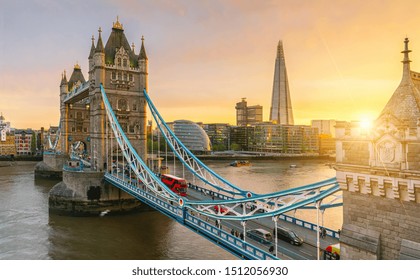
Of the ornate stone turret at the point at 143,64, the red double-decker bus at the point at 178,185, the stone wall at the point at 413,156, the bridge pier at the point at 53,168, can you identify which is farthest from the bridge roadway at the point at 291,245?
the bridge pier at the point at 53,168

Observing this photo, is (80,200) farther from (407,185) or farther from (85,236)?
(407,185)

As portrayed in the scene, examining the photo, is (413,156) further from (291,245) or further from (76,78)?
(76,78)

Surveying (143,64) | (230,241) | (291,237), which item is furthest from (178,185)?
(143,64)

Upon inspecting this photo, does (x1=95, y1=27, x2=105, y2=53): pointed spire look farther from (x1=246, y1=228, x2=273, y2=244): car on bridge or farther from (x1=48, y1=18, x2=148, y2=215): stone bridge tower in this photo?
(x1=246, y1=228, x2=273, y2=244): car on bridge

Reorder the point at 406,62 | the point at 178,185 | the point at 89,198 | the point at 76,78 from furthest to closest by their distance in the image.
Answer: the point at 76,78
the point at 89,198
the point at 178,185
the point at 406,62

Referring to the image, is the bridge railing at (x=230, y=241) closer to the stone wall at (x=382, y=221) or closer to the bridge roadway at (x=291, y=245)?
the bridge roadway at (x=291, y=245)
